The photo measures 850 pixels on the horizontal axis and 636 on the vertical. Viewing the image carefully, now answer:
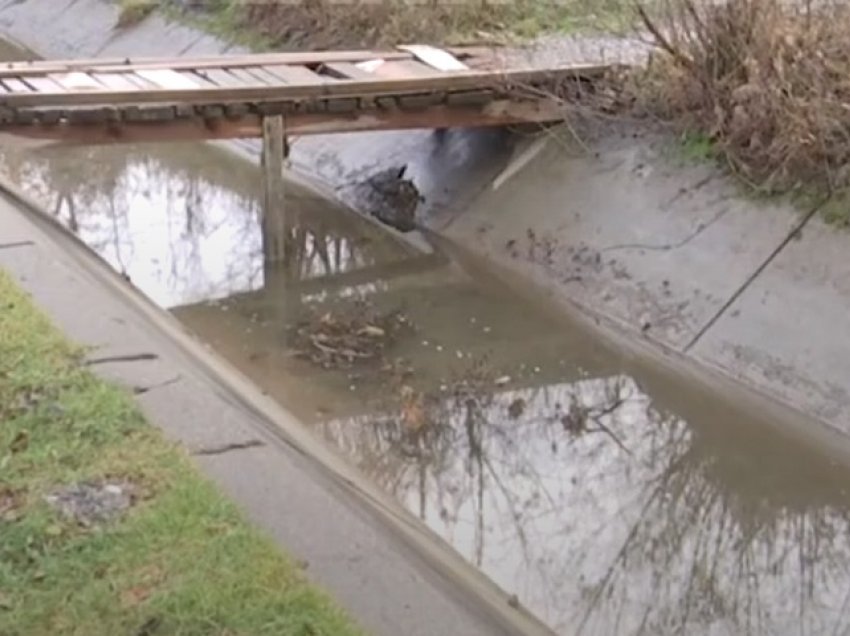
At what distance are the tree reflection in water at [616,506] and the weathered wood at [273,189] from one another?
7.99ft

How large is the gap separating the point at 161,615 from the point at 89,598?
0.25 metres

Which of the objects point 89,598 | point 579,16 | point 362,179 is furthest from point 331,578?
point 579,16

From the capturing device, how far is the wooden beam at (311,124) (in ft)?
28.5

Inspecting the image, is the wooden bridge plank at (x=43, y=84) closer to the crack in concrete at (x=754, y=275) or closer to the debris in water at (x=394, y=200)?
the debris in water at (x=394, y=200)

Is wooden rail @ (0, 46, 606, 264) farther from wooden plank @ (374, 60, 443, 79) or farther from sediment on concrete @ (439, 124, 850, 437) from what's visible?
sediment on concrete @ (439, 124, 850, 437)

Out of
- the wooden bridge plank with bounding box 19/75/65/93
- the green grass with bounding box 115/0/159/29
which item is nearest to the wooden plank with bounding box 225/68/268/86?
the wooden bridge plank with bounding box 19/75/65/93

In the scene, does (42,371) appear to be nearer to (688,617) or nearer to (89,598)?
(89,598)

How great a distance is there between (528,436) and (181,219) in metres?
4.48

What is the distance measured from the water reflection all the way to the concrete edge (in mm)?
595

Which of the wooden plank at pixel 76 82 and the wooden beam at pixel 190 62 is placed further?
the wooden beam at pixel 190 62

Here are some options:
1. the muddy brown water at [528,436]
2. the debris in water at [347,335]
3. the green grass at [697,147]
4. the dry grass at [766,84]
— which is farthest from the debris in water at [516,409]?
the green grass at [697,147]

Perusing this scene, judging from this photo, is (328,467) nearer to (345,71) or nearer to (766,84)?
(766,84)

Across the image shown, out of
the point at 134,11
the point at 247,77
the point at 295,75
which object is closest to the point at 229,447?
the point at 247,77

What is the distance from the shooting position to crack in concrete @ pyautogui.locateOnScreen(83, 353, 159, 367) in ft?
18.7
